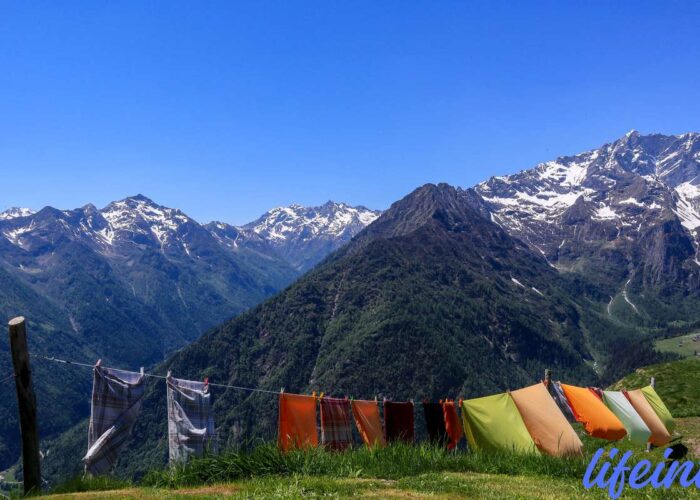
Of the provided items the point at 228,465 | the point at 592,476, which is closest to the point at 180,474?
the point at 228,465

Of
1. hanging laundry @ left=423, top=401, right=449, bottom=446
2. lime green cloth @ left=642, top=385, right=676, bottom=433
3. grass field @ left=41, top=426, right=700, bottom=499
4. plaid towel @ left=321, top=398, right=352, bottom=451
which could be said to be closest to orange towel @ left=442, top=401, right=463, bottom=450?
hanging laundry @ left=423, top=401, right=449, bottom=446

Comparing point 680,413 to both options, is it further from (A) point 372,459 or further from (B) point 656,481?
(A) point 372,459

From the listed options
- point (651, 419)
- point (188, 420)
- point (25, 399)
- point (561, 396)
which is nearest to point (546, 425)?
point (561, 396)

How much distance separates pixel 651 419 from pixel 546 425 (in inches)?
333

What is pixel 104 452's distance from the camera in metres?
17.3

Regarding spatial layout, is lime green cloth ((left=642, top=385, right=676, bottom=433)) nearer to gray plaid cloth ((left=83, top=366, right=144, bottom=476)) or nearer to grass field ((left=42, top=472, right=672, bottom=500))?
grass field ((left=42, top=472, right=672, bottom=500))

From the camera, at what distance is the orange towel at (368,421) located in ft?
69.4

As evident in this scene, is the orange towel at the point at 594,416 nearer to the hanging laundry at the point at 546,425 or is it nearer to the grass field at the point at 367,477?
the hanging laundry at the point at 546,425

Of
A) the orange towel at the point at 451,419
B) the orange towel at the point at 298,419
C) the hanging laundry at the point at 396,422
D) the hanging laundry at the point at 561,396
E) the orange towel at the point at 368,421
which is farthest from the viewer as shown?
the hanging laundry at the point at 561,396

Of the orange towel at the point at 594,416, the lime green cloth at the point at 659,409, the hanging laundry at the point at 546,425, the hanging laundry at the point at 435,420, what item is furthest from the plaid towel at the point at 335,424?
the lime green cloth at the point at 659,409

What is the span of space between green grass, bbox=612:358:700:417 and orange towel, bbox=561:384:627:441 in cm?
1183

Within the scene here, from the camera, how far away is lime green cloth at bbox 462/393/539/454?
1931cm

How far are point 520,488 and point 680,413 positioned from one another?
2369 cm

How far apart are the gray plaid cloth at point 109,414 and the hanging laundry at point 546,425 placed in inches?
521
